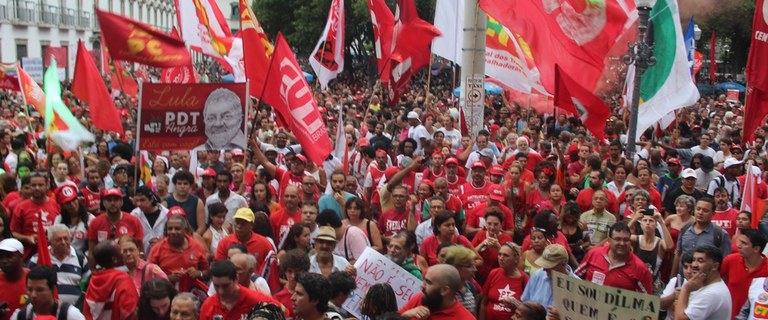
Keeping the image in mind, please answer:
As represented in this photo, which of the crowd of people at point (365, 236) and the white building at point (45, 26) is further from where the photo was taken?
the white building at point (45, 26)

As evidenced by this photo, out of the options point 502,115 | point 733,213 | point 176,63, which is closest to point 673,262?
point 733,213

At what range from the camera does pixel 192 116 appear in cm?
871

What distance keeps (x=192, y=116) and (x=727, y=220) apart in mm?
4786

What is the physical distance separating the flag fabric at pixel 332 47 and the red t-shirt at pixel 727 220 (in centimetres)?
740

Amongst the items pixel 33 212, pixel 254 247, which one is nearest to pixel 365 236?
pixel 254 247

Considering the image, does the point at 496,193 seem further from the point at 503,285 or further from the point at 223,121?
the point at 223,121

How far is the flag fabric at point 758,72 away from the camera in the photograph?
9.25 metres

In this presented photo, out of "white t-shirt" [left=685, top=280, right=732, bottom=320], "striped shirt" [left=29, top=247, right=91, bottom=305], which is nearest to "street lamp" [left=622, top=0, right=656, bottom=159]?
"white t-shirt" [left=685, top=280, right=732, bottom=320]

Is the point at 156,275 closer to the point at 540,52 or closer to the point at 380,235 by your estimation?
the point at 380,235

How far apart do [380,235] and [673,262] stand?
231 centimetres

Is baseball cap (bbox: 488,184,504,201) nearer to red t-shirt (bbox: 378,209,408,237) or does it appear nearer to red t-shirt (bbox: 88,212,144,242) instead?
red t-shirt (bbox: 378,209,408,237)

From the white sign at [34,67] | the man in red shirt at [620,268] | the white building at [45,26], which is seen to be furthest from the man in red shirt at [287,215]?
the white building at [45,26]

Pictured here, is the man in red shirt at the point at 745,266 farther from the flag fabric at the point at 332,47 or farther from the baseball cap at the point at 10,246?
the flag fabric at the point at 332,47

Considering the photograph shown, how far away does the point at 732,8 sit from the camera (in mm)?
44375
